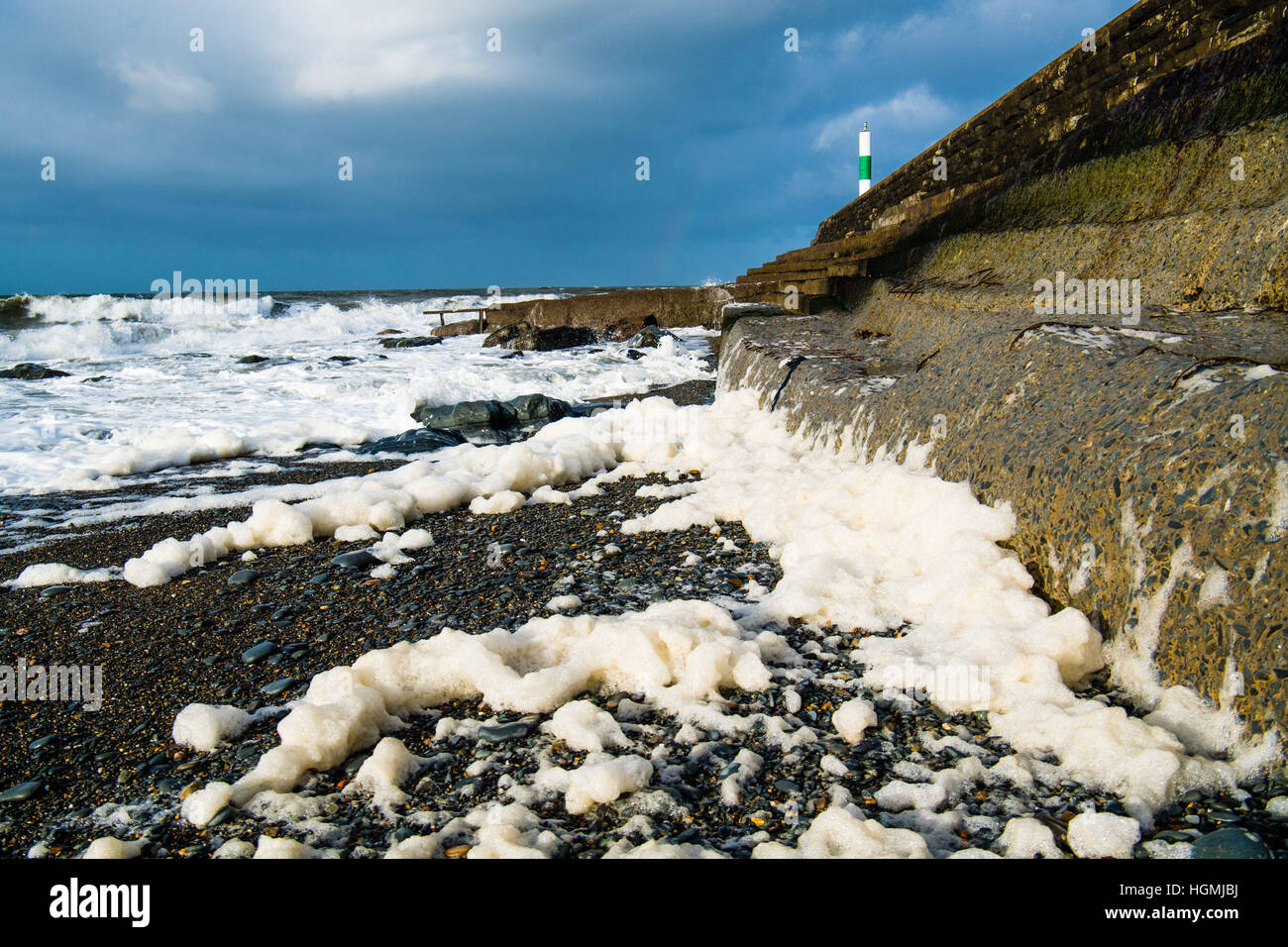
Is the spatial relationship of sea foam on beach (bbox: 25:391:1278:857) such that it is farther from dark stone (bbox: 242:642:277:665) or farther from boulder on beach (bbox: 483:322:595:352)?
boulder on beach (bbox: 483:322:595:352)

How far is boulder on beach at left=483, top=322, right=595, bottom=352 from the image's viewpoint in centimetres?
1534

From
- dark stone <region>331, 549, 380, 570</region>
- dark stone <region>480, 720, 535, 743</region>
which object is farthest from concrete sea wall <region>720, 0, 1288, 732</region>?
dark stone <region>331, 549, 380, 570</region>

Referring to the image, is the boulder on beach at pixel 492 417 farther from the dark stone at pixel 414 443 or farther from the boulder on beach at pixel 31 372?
the boulder on beach at pixel 31 372

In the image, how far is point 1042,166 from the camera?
5.16 m

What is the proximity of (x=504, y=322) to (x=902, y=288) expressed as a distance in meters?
14.3

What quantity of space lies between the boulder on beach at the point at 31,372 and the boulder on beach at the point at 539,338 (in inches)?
296

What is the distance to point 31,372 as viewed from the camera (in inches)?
485

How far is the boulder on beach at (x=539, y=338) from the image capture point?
1534cm

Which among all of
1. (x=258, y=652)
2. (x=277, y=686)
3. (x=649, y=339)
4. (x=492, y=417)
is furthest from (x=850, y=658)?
(x=649, y=339)

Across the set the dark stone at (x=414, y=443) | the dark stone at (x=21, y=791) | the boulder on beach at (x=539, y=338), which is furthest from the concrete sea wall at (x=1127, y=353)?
the boulder on beach at (x=539, y=338)

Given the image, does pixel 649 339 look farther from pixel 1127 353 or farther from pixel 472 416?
pixel 1127 353

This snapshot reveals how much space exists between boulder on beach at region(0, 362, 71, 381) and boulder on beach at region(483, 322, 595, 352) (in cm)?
751
